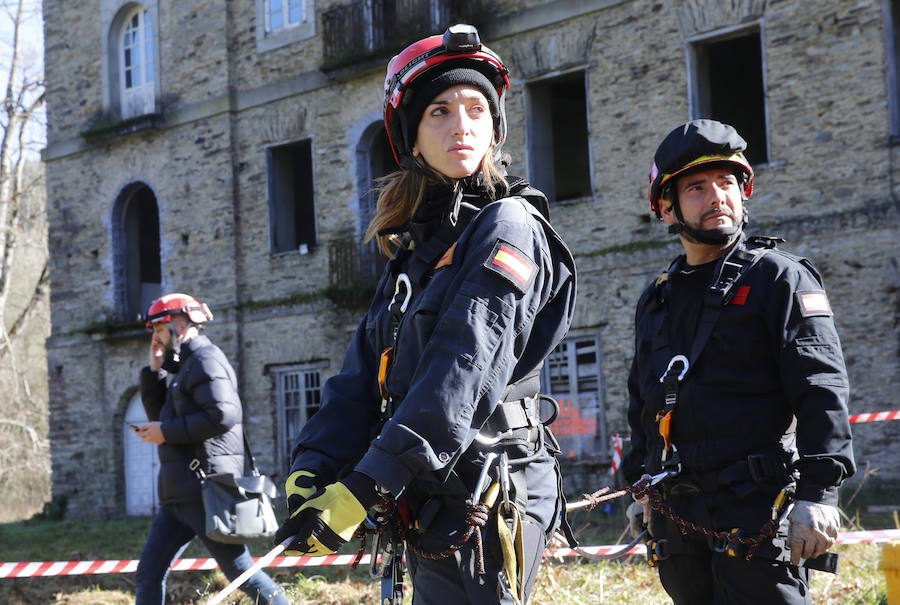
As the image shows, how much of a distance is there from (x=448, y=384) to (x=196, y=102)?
1681 cm

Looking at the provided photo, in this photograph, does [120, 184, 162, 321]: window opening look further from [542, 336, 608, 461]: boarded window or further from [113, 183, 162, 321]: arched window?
[542, 336, 608, 461]: boarded window

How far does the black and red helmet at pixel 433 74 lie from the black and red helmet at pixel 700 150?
1051mm

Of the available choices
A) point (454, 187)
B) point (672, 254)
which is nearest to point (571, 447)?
point (672, 254)

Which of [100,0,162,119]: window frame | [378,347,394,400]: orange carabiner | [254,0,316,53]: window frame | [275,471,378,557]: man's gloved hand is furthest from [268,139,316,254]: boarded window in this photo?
[275,471,378,557]: man's gloved hand

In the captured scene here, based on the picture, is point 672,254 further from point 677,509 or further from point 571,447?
point 677,509

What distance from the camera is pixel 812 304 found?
132 inches

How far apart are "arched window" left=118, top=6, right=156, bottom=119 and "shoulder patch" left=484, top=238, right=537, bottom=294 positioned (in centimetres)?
1770

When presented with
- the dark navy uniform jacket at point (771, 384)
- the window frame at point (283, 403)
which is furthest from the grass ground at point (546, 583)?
the window frame at point (283, 403)

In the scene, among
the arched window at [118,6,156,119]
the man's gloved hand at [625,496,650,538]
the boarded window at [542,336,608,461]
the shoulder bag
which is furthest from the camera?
the arched window at [118,6,156,119]

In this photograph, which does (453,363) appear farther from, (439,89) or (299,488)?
(439,89)

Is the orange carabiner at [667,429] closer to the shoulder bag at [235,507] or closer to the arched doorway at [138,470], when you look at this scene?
the shoulder bag at [235,507]

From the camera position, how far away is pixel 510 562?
2490 millimetres

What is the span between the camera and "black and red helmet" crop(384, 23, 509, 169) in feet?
→ 9.12

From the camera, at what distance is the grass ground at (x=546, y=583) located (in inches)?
252
